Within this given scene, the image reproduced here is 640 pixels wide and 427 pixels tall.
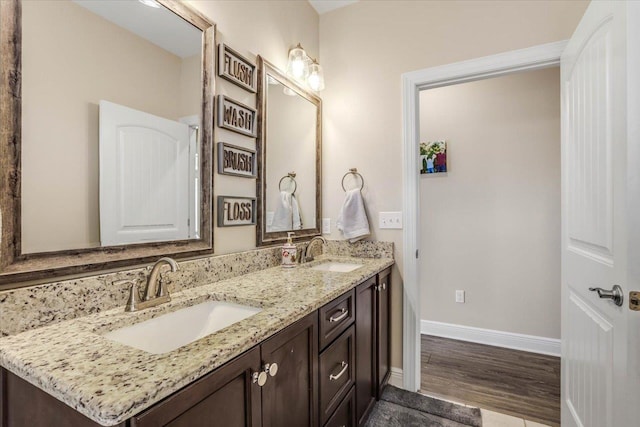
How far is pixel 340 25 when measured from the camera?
2320mm

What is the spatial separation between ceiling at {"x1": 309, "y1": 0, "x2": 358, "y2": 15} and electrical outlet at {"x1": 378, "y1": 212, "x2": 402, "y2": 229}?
1.54 metres

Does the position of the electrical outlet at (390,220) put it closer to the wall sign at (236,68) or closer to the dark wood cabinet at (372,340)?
the dark wood cabinet at (372,340)

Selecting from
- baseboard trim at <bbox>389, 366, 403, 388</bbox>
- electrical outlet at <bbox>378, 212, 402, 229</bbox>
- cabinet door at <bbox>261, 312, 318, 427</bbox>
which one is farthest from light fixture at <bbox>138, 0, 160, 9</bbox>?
baseboard trim at <bbox>389, 366, 403, 388</bbox>

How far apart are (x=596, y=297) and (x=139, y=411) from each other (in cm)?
152

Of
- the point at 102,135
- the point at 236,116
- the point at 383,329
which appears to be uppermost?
the point at 236,116

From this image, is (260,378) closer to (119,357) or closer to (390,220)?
(119,357)

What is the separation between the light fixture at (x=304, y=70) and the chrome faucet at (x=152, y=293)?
4.80 feet

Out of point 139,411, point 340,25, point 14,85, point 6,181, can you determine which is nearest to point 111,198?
point 6,181

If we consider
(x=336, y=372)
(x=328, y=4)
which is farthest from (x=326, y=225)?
(x=328, y=4)

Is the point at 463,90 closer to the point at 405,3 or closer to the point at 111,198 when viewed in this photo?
the point at 405,3

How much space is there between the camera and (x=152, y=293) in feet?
3.50

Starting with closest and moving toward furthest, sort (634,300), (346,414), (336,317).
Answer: (634,300) < (336,317) < (346,414)

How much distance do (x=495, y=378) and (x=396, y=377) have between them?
712 mm

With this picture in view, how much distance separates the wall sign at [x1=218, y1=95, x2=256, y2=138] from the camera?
4.79 ft
